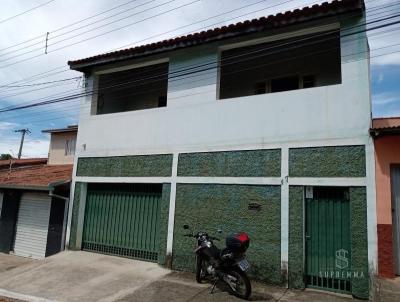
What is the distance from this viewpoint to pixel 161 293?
24.5 ft

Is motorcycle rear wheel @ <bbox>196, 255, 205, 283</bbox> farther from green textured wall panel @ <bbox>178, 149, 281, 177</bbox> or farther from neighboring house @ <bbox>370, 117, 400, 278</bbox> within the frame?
neighboring house @ <bbox>370, 117, 400, 278</bbox>

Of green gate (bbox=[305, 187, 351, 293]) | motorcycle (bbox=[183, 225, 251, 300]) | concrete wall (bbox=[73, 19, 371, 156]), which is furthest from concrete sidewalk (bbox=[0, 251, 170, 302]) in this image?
green gate (bbox=[305, 187, 351, 293])

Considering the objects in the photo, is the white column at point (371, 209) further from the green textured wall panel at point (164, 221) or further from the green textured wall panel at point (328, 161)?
the green textured wall panel at point (164, 221)

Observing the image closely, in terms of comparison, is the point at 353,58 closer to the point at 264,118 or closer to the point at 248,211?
the point at 264,118

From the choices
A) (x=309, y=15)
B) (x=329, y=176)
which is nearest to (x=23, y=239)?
(x=329, y=176)

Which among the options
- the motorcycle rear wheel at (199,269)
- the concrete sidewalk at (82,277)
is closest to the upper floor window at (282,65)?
the motorcycle rear wheel at (199,269)

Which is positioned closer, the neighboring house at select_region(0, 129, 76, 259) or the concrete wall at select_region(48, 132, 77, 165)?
the neighboring house at select_region(0, 129, 76, 259)

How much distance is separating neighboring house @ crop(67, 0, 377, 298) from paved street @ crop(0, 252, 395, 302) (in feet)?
1.48

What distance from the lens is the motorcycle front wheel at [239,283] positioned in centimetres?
688

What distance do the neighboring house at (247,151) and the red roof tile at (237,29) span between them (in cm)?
3

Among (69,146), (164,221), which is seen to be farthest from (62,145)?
(164,221)

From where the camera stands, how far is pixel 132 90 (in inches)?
499

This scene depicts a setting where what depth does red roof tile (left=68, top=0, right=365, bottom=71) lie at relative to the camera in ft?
25.2
